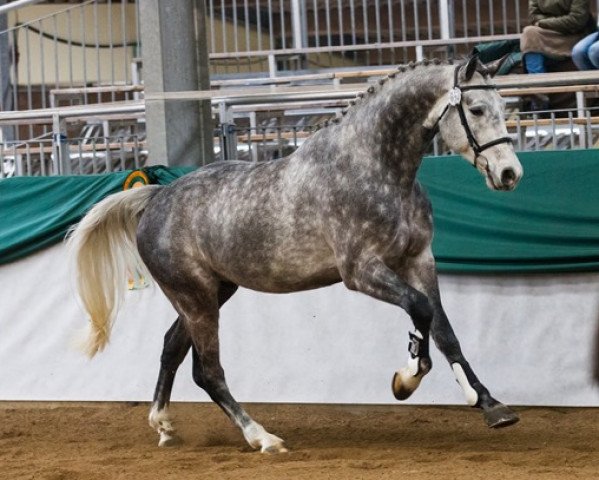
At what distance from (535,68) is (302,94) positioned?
255 centimetres

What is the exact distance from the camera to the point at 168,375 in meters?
7.33

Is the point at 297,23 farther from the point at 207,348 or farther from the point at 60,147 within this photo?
the point at 207,348

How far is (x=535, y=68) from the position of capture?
985 centimetres

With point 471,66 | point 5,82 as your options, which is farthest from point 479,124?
point 5,82

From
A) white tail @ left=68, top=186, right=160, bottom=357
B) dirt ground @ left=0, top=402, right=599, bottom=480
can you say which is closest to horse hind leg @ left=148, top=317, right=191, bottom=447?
dirt ground @ left=0, top=402, right=599, bottom=480

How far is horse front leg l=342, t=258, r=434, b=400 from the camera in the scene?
5938mm

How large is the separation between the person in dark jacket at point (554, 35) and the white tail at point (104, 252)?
3828mm

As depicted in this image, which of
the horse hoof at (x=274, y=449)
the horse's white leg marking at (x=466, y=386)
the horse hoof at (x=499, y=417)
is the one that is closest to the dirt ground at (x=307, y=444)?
the horse hoof at (x=274, y=449)

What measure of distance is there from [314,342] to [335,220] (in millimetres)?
1925

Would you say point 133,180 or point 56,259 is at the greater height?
Result: point 133,180

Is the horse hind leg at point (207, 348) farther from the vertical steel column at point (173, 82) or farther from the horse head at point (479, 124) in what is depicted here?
the vertical steel column at point (173, 82)

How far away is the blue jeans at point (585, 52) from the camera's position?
29.8 feet

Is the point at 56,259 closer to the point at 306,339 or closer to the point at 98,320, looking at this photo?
the point at 98,320

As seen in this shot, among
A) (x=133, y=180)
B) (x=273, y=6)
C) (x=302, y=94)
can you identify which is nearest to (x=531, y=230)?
(x=302, y=94)
